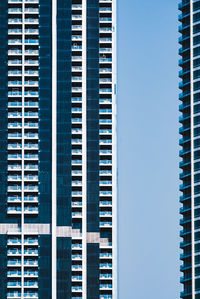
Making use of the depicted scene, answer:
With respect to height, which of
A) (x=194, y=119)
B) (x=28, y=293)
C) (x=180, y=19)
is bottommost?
(x=28, y=293)

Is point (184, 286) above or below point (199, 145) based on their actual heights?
below

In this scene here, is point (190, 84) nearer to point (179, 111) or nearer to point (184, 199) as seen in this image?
point (179, 111)

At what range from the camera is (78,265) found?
198 meters

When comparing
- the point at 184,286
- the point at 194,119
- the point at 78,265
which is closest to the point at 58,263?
the point at 78,265

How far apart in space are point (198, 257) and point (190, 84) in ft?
107

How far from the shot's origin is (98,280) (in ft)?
650

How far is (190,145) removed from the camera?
623 ft

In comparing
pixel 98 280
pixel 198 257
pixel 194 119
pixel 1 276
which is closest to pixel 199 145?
pixel 194 119

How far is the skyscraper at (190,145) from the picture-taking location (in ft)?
606

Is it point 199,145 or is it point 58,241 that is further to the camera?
point 58,241

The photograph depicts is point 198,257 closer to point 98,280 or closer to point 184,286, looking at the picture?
point 184,286

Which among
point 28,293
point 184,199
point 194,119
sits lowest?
point 28,293

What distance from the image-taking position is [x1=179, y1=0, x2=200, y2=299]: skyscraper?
184750mm

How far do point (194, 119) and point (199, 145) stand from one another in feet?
17.2
